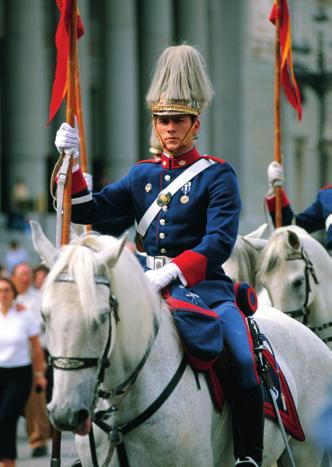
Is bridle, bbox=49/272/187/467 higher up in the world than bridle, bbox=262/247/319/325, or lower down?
higher up

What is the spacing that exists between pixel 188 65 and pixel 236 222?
0.85m

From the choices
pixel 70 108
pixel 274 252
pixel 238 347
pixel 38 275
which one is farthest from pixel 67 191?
pixel 38 275

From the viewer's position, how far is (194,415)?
5.91 meters

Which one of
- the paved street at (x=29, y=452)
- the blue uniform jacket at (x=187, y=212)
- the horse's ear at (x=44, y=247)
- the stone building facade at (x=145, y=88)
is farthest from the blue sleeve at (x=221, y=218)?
the stone building facade at (x=145, y=88)

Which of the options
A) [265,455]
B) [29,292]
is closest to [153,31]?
[29,292]

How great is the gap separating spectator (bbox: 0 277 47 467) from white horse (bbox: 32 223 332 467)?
22.5ft

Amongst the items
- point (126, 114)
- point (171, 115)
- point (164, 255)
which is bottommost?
point (126, 114)

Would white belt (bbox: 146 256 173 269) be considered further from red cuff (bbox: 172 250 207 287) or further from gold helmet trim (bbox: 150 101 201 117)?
gold helmet trim (bbox: 150 101 201 117)

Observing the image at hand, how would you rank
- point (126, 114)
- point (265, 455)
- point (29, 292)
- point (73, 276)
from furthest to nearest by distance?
point (126, 114) → point (29, 292) → point (265, 455) → point (73, 276)

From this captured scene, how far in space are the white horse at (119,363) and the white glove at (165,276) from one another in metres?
0.10

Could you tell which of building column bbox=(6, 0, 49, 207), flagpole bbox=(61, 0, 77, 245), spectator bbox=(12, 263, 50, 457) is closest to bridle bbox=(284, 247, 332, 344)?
flagpole bbox=(61, 0, 77, 245)

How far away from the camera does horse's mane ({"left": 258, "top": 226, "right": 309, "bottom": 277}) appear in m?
9.17

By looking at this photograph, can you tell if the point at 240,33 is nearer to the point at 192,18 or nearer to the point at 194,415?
the point at 192,18

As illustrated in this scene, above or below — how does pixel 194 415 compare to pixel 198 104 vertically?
below
